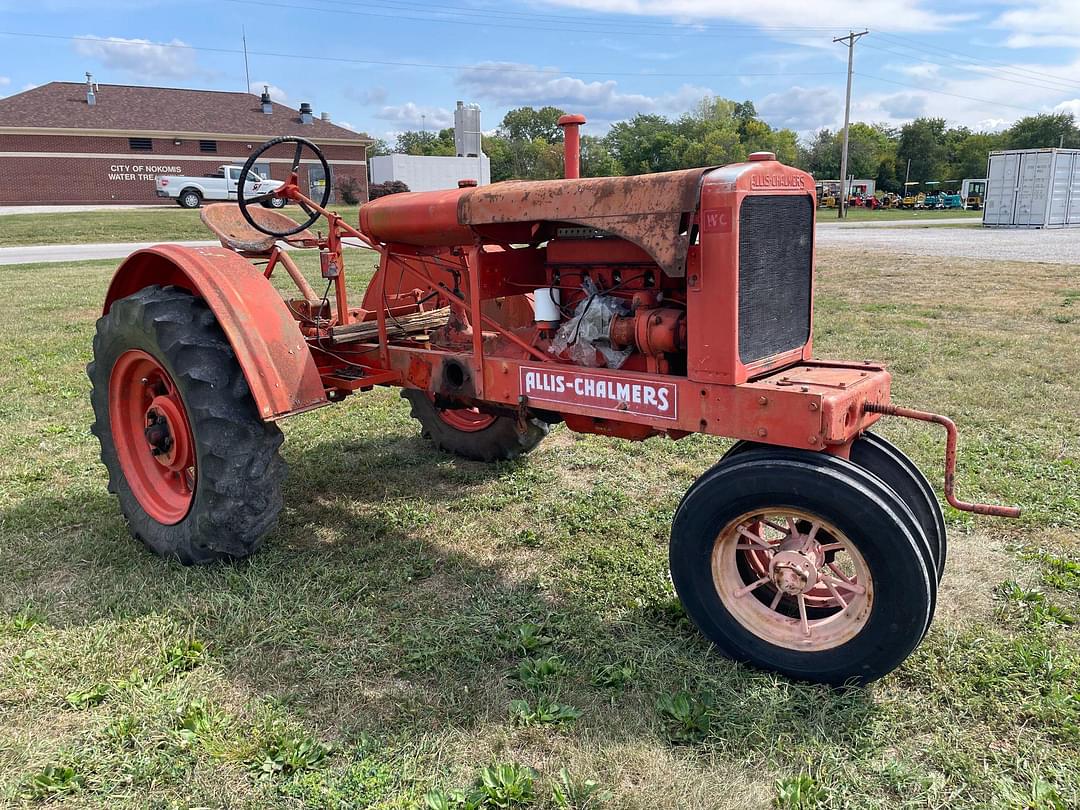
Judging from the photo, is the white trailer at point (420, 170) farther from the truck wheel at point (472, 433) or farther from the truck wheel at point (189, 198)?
the truck wheel at point (472, 433)

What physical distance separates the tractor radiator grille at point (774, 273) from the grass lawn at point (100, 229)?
1862 cm

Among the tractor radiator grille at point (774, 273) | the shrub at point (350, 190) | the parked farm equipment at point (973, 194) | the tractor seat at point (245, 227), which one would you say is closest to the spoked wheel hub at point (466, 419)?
the tractor seat at point (245, 227)

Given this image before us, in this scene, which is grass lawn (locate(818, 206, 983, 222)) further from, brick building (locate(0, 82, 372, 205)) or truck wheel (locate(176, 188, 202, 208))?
truck wheel (locate(176, 188, 202, 208))

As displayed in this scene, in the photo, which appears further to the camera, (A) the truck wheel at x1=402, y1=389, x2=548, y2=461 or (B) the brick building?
(B) the brick building

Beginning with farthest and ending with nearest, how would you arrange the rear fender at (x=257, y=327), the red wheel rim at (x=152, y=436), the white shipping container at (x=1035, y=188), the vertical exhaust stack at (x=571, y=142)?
the white shipping container at (x=1035, y=188) < the red wheel rim at (x=152, y=436) < the vertical exhaust stack at (x=571, y=142) < the rear fender at (x=257, y=327)

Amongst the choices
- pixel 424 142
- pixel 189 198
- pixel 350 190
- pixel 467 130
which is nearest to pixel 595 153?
pixel 424 142

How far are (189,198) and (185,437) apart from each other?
111ft

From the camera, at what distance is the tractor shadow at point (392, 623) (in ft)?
8.40

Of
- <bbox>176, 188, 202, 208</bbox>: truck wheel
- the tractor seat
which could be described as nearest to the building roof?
<bbox>176, 188, 202, 208</bbox>: truck wheel

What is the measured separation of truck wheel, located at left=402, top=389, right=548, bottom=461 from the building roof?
1639 inches

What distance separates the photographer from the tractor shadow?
2561mm

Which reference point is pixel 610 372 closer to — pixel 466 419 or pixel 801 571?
pixel 801 571

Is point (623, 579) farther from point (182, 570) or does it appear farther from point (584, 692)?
point (182, 570)

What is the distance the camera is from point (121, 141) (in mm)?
39750
